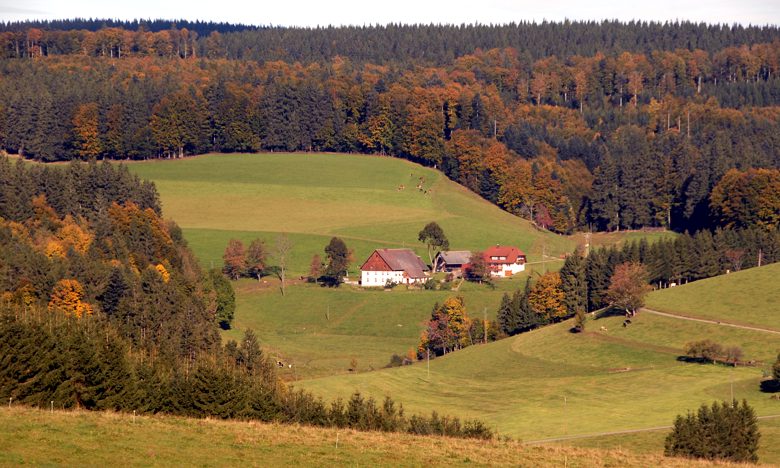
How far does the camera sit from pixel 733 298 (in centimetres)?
13188

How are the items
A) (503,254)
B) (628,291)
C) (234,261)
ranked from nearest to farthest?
(628,291) < (234,261) < (503,254)

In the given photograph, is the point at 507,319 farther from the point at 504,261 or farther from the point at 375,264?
the point at 504,261

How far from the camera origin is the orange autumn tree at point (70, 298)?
407 feet

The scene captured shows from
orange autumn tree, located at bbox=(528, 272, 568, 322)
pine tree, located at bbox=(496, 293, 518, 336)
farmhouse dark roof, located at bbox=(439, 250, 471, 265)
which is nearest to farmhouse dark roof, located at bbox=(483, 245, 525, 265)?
farmhouse dark roof, located at bbox=(439, 250, 471, 265)

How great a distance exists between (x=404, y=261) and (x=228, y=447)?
378ft

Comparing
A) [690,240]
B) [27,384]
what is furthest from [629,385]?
[27,384]

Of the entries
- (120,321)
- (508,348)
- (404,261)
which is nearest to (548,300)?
(508,348)

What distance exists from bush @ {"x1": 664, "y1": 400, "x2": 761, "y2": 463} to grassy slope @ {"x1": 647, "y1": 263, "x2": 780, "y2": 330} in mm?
50214

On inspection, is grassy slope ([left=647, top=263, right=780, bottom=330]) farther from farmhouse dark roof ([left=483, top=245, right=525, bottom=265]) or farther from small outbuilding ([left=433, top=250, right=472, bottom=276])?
small outbuilding ([left=433, top=250, right=472, bottom=276])

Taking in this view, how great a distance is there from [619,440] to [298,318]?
68.9 m

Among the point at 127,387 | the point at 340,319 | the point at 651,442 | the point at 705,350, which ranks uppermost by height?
the point at 127,387

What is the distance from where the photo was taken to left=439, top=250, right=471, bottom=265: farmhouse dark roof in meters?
171

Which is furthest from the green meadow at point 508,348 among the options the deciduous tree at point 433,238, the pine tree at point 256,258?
the pine tree at point 256,258

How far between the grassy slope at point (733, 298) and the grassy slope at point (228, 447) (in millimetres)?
68972
